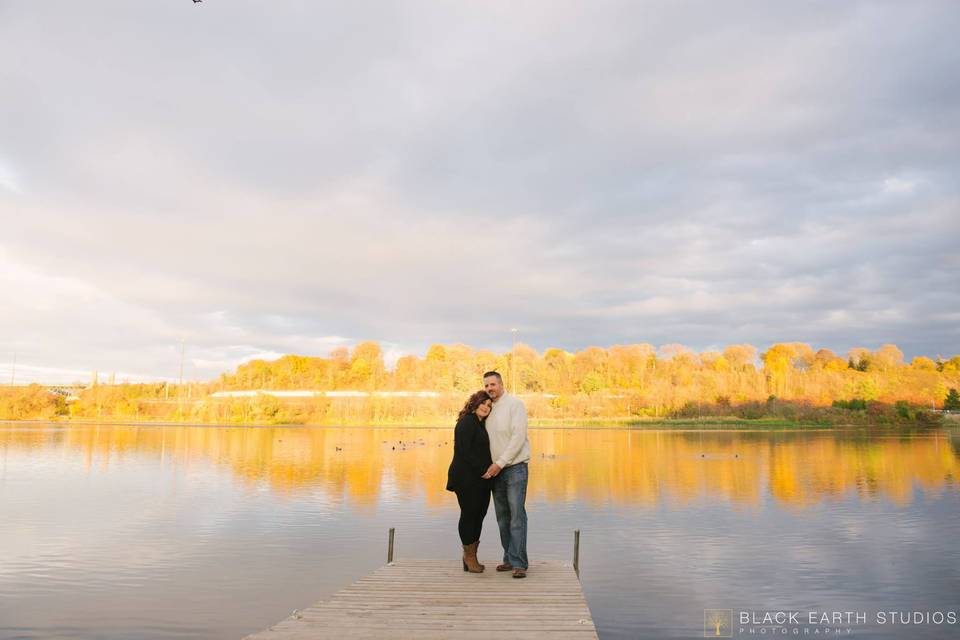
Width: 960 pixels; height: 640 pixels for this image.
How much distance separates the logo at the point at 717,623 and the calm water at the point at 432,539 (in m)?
0.19

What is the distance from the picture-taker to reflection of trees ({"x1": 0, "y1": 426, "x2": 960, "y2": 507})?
22422 millimetres

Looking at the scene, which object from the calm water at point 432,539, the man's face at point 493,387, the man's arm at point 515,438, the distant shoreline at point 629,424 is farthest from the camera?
the distant shoreline at point 629,424

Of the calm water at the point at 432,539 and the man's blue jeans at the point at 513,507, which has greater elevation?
the man's blue jeans at the point at 513,507

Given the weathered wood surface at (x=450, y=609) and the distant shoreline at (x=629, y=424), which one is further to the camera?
the distant shoreline at (x=629, y=424)

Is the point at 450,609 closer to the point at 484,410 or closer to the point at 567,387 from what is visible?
the point at 484,410

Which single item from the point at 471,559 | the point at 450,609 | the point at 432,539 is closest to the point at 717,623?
the point at 471,559

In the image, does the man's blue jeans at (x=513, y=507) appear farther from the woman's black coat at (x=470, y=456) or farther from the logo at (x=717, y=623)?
the logo at (x=717, y=623)

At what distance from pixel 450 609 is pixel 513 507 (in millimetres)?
1544

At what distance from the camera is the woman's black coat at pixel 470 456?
7953 millimetres

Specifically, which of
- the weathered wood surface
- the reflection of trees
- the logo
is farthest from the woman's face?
the reflection of trees

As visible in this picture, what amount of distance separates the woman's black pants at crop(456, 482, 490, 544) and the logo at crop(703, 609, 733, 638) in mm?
3722

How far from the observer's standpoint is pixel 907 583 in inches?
461

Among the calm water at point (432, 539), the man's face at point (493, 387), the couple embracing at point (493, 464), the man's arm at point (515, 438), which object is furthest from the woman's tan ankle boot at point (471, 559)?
the calm water at point (432, 539)

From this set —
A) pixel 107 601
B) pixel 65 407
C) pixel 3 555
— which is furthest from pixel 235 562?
pixel 65 407
